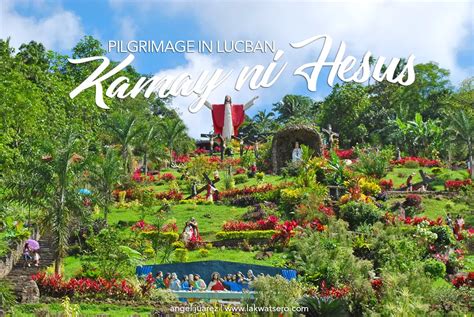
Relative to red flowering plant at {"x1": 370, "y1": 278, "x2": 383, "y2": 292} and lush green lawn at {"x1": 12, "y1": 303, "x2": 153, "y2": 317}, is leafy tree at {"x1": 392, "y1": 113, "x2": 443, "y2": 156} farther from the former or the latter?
lush green lawn at {"x1": 12, "y1": 303, "x2": 153, "y2": 317}

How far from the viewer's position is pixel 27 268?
22719mm

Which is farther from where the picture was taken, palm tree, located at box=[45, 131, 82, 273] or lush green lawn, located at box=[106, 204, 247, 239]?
lush green lawn, located at box=[106, 204, 247, 239]

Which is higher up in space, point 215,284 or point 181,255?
point 181,255

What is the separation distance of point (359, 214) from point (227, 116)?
81.9 feet

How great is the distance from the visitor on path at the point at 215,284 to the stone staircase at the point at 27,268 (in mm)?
5042

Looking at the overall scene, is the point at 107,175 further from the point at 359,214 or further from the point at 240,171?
the point at 240,171

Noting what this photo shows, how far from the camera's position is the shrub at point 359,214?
2683cm

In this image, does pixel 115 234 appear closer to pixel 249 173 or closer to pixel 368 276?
pixel 368 276

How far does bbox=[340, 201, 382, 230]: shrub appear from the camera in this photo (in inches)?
1056

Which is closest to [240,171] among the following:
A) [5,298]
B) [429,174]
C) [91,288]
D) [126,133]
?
[126,133]

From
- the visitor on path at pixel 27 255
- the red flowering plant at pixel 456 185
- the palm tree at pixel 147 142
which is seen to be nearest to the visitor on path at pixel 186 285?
the visitor on path at pixel 27 255

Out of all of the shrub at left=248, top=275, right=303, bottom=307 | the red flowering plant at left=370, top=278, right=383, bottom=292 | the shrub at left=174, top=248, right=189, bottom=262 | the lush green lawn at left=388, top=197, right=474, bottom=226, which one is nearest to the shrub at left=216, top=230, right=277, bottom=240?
the shrub at left=174, top=248, right=189, bottom=262

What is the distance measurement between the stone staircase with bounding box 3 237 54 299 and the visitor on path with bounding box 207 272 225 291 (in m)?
5.04

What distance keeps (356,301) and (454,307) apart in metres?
2.14
